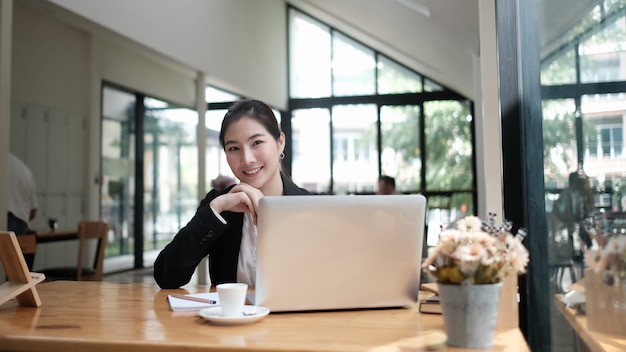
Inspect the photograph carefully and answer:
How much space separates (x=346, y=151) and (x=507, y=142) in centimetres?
850

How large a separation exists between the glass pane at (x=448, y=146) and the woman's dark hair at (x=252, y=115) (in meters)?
8.21

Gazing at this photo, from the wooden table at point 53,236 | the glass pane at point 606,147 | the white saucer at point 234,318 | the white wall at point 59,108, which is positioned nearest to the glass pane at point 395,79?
the white wall at point 59,108

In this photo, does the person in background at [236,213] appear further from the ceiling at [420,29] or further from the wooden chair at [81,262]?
the wooden chair at [81,262]

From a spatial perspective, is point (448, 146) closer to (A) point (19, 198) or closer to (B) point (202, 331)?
(A) point (19, 198)

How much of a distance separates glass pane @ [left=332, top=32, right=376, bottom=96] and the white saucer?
9.39 meters

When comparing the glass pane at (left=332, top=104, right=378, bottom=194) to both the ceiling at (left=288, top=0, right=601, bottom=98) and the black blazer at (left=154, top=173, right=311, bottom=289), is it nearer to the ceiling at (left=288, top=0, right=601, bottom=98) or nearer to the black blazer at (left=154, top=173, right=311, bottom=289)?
the ceiling at (left=288, top=0, right=601, bottom=98)

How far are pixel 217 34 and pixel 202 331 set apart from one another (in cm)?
694

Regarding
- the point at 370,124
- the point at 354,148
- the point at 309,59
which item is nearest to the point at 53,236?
the point at 354,148

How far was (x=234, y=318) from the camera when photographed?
50.6 inches

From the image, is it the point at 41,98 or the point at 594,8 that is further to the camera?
the point at 41,98

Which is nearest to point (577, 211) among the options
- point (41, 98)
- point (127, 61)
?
point (41, 98)

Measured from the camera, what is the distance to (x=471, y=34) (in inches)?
248

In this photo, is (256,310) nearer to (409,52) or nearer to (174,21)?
(174,21)

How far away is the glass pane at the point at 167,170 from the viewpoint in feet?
29.0
